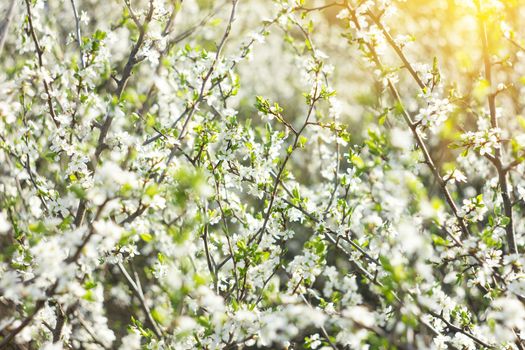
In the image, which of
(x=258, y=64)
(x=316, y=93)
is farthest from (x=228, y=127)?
(x=258, y=64)

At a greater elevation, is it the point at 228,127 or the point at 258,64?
the point at 258,64

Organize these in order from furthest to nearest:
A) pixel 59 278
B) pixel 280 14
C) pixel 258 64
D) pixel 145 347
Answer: pixel 258 64 → pixel 280 14 → pixel 145 347 → pixel 59 278

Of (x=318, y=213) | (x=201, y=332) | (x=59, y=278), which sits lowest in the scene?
(x=59, y=278)

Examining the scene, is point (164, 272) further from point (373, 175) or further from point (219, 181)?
point (373, 175)

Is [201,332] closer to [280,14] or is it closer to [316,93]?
[316,93]

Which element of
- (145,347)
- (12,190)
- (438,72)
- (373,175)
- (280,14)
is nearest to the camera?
(373,175)

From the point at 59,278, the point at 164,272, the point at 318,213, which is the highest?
the point at 318,213

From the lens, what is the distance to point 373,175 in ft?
7.38

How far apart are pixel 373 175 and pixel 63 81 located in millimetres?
1803

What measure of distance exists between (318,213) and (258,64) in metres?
9.30

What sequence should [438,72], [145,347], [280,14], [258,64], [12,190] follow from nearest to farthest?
[145,347]
[438,72]
[280,14]
[12,190]
[258,64]

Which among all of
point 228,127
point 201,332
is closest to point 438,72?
point 228,127

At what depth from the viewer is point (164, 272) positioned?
3170 mm

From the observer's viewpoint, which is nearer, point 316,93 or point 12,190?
point 316,93
